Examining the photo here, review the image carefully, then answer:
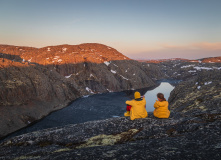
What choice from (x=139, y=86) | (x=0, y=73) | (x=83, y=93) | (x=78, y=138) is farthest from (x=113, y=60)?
(x=78, y=138)

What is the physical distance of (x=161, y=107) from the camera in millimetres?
14586

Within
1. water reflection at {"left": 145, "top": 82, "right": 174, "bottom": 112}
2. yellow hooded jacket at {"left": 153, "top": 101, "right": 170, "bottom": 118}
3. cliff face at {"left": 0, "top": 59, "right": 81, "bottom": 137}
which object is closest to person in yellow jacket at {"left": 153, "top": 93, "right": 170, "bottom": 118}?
yellow hooded jacket at {"left": 153, "top": 101, "right": 170, "bottom": 118}

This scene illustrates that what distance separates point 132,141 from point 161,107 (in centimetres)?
490

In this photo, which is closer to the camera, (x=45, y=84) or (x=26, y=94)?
(x=26, y=94)

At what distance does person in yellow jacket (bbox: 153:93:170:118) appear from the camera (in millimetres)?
13779

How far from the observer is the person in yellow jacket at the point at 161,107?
13.8 meters

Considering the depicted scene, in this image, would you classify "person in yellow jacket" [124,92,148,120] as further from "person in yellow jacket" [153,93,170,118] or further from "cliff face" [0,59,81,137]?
"cliff face" [0,59,81,137]

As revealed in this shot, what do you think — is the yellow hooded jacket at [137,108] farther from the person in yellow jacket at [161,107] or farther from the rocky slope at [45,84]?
the rocky slope at [45,84]

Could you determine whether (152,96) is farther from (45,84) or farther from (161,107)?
(161,107)

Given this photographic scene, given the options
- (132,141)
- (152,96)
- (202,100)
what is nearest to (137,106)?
(132,141)

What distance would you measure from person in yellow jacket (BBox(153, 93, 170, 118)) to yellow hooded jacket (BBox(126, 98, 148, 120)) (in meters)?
1.30

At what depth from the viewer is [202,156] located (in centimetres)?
661

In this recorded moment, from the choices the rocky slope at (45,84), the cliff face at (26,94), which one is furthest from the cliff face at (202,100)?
the cliff face at (26,94)

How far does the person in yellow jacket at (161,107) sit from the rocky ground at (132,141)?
0.79 meters
